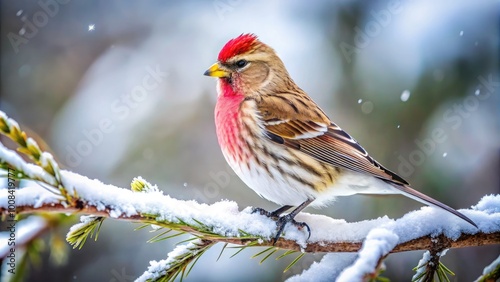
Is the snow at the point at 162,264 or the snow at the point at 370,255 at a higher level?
the snow at the point at 370,255

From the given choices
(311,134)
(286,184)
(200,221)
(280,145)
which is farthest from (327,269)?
(311,134)

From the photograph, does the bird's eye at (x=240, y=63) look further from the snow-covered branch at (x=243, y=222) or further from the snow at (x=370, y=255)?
the snow at (x=370, y=255)

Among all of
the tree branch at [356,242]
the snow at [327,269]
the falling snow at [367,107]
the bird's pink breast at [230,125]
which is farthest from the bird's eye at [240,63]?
the snow at [327,269]

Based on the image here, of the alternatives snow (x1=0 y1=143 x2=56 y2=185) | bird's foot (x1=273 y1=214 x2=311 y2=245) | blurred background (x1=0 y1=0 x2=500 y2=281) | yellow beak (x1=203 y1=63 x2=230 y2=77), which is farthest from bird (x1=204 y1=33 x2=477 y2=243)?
snow (x1=0 y1=143 x2=56 y2=185)

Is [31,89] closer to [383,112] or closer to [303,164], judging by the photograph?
[303,164]

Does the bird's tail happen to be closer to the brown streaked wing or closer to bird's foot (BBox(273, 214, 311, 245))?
the brown streaked wing

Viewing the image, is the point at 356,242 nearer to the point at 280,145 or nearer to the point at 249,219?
the point at 249,219
